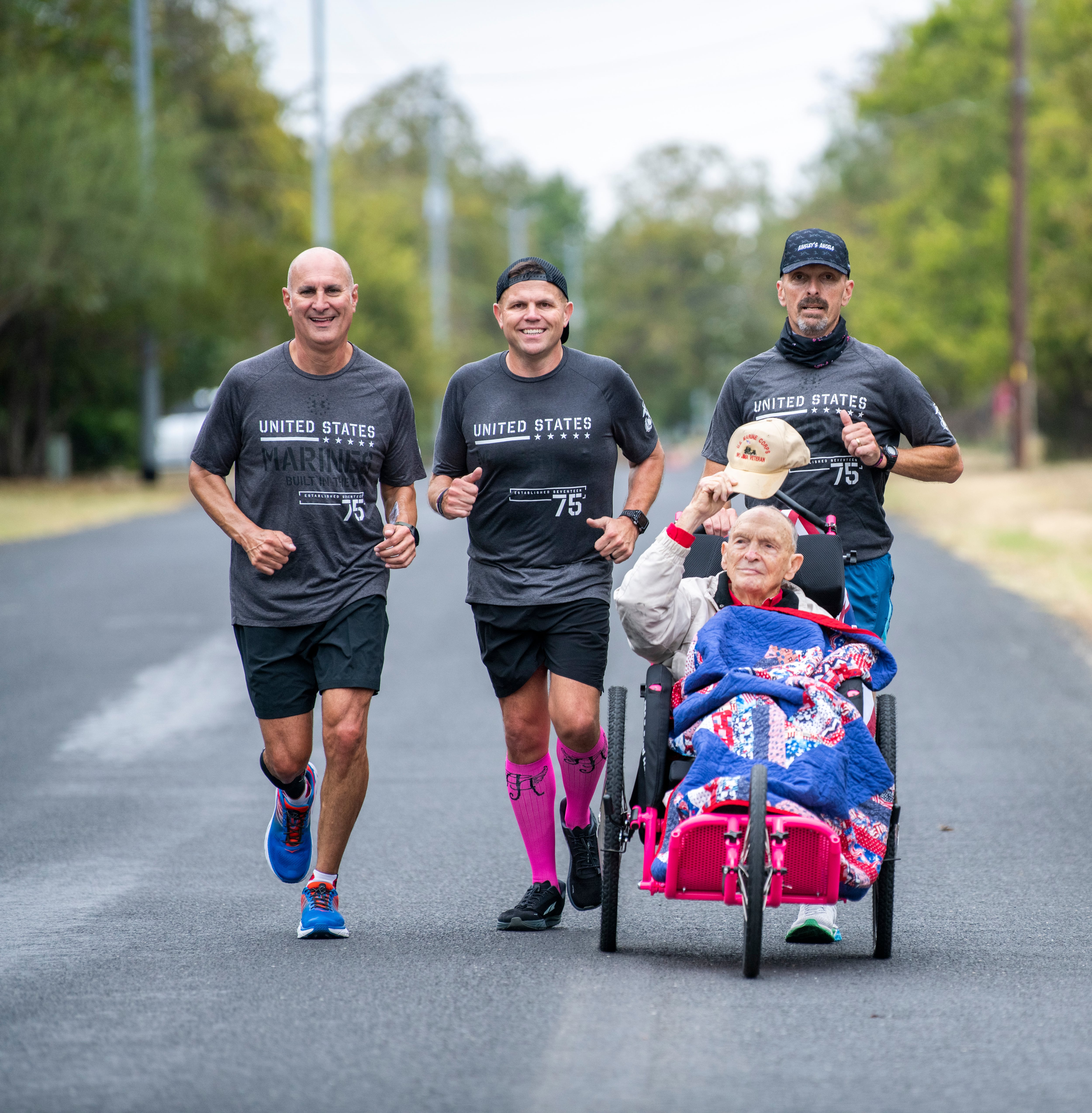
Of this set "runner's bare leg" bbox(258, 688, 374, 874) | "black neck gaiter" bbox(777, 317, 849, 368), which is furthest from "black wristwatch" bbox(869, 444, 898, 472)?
"runner's bare leg" bbox(258, 688, 374, 874)

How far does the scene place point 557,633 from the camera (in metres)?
5.90

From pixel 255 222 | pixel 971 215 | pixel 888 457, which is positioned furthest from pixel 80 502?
pixel 888 457

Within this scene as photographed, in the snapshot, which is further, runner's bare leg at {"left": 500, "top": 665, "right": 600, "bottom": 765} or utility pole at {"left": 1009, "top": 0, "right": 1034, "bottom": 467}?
utility pole at {"left": 1009, "top": 0, "right": 1034, "bottom": 467}

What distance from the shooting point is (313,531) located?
588 centimetres

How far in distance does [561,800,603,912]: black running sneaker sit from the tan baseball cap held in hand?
132 centimetres

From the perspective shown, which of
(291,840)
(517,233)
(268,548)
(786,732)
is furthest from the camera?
(517,233)

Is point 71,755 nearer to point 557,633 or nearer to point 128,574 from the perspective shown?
point 557,633

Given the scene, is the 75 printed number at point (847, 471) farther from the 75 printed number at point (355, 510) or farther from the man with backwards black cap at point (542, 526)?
the 75 printed number at point (355, 510)

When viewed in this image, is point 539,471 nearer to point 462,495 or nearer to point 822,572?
point 462,495

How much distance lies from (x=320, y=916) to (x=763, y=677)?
1.62 m

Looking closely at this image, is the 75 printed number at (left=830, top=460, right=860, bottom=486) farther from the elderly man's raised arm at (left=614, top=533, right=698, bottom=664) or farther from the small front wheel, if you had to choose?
the small front wheel

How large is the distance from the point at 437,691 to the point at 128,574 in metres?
7.91

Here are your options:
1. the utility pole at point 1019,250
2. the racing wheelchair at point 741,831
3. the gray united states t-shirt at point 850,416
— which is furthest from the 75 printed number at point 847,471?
the utility pole at point 1019,250

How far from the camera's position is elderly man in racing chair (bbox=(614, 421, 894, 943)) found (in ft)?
17.0
